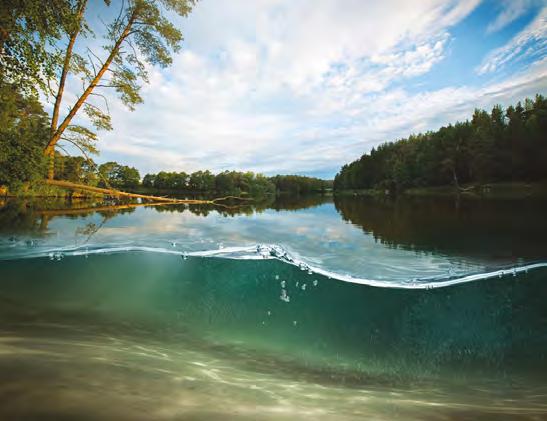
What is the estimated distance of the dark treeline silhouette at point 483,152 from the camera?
5169cm

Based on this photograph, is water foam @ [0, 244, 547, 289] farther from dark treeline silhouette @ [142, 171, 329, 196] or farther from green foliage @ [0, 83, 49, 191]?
dark treeline silhouette @ [142, 171, 329, 196]

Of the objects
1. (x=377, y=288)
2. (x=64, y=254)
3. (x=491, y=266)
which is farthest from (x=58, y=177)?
(x=491, y=266)

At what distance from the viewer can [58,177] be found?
29.9ft

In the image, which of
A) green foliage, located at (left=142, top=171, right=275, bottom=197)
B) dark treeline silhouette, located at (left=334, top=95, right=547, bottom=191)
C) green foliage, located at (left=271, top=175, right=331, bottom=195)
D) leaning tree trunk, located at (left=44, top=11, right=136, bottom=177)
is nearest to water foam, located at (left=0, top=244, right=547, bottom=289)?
leaning tree trunk, located at (left=44, top=11, right=136, bottom=177)

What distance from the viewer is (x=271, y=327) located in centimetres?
490

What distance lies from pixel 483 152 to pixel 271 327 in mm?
74256

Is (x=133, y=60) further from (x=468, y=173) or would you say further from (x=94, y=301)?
(x=468, y=173)

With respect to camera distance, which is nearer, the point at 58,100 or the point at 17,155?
the point at 17,155

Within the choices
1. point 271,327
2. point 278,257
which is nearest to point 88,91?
point 278,257

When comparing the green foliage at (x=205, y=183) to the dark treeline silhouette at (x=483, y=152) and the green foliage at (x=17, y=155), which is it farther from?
the dark treeline silhouette at (x=483, y=152)

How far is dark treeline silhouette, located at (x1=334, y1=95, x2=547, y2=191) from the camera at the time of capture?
51688 mm

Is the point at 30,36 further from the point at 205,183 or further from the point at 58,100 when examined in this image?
the point at 205,183

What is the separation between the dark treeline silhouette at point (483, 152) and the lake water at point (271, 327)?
204 feet

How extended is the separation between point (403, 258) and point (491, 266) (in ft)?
6.60
